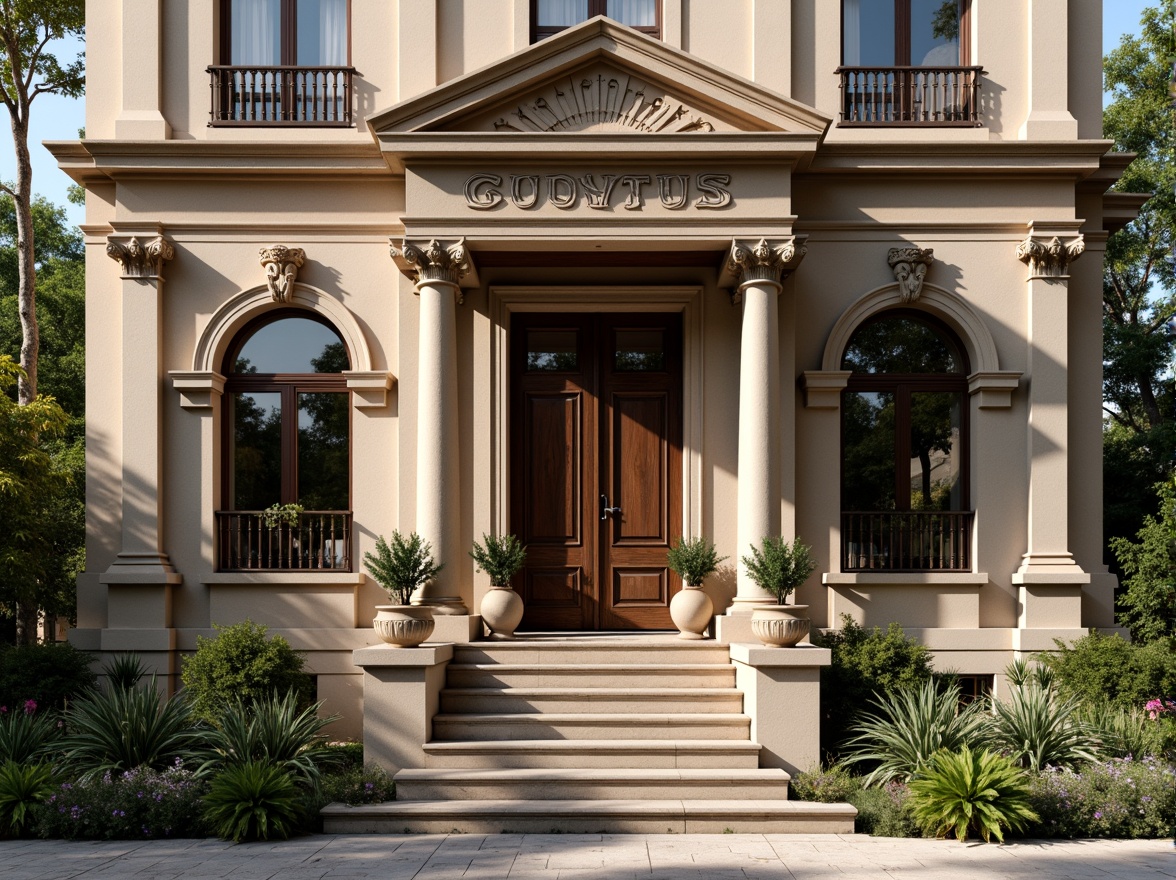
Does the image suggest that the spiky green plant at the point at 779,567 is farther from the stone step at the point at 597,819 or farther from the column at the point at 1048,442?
the column at the point at 1048,442

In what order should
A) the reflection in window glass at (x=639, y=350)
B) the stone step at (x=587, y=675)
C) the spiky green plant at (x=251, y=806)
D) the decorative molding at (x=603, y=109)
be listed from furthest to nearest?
the reflection in window glass at (x=639, y=350) → the decorative molding at (x=603, y=109) → the stone step at (x=587, y=675) → the spiky green plant at (x=251, y=806)

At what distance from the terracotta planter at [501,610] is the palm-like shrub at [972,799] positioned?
4.43 meters

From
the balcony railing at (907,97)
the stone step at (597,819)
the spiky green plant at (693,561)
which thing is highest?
the balcony railing at (907,97)

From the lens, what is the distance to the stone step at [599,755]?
9.23 m

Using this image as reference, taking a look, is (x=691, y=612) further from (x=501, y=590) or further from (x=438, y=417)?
(x=438, y=417)

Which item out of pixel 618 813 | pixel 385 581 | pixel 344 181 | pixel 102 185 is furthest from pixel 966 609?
pixel 102 185

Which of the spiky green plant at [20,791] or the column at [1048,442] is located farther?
the column at [1048,442]

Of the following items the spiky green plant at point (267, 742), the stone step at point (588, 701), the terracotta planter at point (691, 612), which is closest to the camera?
the spiky green plant at point (267, 742)

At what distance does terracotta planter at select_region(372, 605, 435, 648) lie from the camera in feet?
31.5

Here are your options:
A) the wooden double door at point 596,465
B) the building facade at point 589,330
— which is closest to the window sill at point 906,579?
the building facade at point 589,330

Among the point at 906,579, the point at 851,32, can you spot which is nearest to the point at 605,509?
the point at 906,579

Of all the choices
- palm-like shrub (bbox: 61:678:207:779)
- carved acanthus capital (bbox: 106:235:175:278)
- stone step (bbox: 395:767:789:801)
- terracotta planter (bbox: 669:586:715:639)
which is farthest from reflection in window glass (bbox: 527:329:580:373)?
palm-like shrub (bbox: 61:678:207:779)

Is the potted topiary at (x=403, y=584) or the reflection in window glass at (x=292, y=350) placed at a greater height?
the reflection in window glass at (x=292, y=350)

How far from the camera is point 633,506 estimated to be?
1221 centimetres
